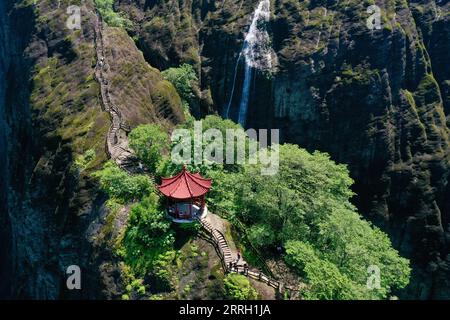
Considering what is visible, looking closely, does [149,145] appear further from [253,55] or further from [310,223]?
[253,55]

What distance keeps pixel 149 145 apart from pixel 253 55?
2900cm

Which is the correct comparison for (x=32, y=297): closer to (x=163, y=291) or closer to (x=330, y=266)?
(x=163, y=291)

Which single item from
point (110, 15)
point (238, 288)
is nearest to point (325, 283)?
point (238, 288)

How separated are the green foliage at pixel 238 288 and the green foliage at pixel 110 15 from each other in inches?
1956

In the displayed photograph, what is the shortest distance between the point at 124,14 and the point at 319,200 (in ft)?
174

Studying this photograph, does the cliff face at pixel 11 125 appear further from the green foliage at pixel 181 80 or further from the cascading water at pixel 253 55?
the cascading water at pixel 253 55

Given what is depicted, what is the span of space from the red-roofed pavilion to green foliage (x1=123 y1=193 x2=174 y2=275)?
1.12 m

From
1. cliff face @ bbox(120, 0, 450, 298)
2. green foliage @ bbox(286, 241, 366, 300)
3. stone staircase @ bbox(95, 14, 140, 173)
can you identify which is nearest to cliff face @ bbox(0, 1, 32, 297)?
stone staircase @ bbox(95, 14, 140, 173)

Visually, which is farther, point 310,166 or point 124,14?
point 124,14

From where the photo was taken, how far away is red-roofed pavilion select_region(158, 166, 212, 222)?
1299 inches

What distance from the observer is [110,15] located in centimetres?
6875

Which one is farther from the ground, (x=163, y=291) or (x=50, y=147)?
(x=50, y=147)

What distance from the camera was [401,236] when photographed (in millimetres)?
56625
